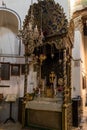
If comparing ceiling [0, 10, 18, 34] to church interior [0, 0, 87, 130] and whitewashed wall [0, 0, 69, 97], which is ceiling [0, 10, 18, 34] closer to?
church interior [0, 0, 87, 130]

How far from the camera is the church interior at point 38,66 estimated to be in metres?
5.89

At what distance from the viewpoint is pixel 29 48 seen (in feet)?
21.8

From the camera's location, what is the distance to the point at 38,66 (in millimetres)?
7512

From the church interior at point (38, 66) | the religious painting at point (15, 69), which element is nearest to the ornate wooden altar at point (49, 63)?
the church interior at point (38, 66)

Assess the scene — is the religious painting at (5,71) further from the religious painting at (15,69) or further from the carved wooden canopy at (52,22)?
the carved wooden canopy at (52,22)

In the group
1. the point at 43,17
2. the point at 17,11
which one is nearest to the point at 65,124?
the point at 43,17

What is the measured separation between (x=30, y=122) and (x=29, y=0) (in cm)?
457

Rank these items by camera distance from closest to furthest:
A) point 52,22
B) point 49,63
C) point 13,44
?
point 52,22 → point 49,63 → point 13,44

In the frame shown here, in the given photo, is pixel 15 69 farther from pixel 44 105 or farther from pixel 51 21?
pixel 51 21

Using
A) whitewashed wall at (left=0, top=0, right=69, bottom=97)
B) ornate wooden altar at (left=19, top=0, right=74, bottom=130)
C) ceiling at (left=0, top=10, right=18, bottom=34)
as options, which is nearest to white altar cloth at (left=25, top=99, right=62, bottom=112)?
ornate wooden altar at (left=19, top=0, right=74, bottom=130)

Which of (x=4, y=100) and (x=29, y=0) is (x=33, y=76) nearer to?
(x=4, y=100)

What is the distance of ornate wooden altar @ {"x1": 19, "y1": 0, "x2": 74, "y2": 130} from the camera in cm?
575

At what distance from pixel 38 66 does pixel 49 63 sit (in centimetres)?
49

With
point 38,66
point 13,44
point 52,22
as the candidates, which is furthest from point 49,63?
point 13,44
